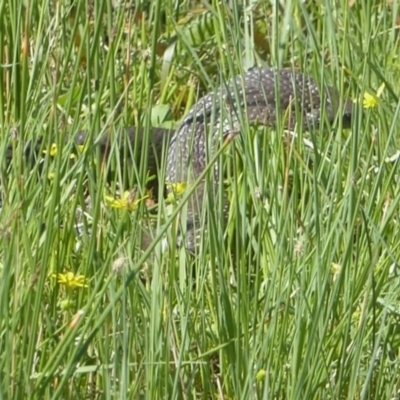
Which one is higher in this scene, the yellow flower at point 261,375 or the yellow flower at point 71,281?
the yellow flower at point 71,281

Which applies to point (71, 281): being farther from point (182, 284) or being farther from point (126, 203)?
point (182, 284)

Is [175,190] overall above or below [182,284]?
above

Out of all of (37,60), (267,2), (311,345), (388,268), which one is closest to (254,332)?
(311,345)

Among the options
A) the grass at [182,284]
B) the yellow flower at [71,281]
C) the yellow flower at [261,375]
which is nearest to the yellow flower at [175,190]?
the grass at [182,284]

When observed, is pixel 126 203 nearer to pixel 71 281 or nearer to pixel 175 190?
pixel 71 281

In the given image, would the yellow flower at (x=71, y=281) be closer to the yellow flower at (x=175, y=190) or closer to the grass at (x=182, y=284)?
the grass at (x=182, y=284)

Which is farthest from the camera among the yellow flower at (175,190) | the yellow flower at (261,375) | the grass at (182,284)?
the yellow flower at (175,190)

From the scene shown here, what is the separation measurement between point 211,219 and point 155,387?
20 centimetres

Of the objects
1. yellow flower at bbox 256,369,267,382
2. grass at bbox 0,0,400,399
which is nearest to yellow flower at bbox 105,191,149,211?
grass at bbox 0,0,400,399

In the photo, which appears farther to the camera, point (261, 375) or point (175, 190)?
point (175, 190)

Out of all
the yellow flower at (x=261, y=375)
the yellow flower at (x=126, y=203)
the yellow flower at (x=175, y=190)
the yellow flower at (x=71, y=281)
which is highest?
the yellow flower at (x=126, y=203)

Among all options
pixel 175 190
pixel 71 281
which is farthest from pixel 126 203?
pixel 175 190

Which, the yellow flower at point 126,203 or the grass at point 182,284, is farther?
the yellow flower at point 126,203

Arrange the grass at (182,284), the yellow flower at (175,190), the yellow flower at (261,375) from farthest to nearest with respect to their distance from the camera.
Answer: the yellow flower at (175,190), the yellow flower at (261,375), the grass at (182,284)
